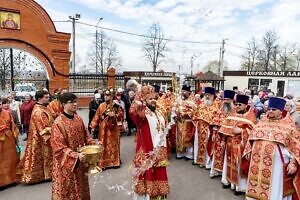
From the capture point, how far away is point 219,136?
5465 millimetres

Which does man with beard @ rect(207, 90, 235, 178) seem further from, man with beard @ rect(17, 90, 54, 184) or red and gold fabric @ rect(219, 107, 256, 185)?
man with beard @ rect(17, 90, 54, 184)

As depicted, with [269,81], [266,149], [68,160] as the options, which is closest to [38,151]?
[68,160]

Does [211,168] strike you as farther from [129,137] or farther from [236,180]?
[129,137]

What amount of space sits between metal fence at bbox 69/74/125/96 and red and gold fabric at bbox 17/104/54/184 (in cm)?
1089

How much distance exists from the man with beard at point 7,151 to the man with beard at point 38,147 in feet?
0.48

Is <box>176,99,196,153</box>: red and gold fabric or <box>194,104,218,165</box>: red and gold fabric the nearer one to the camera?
<box>194,104,218,165</box>: red and gold fabric

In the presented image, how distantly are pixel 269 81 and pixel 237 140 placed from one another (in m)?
21.5

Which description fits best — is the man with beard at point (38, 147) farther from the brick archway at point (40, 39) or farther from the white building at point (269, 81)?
the white building at point (269, 81)

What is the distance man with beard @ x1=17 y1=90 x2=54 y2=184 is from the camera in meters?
5.05

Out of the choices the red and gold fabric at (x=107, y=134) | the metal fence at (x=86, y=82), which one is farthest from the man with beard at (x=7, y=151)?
the metal fence at (x=86, y=82)

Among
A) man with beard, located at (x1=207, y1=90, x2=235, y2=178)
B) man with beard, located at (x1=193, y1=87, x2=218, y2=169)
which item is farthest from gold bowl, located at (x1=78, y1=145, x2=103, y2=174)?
man with beard, located at (x1=193, y1=87, x2=218, y2=169)

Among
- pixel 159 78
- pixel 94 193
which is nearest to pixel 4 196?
pixel 94 193

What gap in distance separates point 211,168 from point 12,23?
12.1 metres

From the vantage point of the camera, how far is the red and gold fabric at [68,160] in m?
3.21
